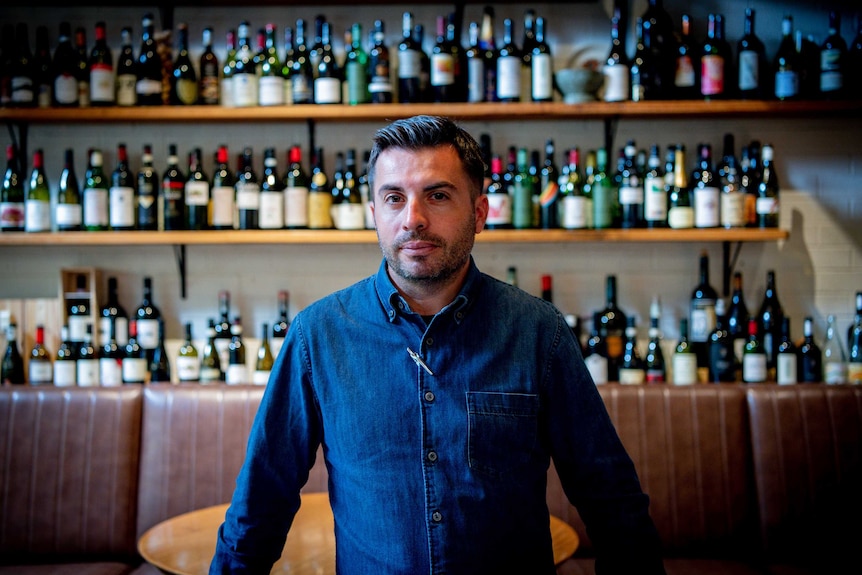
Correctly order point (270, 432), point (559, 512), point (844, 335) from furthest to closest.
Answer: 1. point (844, 335)
2. point (559, 512)
3. point (270, 432)

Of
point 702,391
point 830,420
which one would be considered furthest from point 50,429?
point 830,420

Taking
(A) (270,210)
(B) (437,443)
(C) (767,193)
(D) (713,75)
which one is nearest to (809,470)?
(C) (767,193)

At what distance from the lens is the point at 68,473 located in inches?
98.2

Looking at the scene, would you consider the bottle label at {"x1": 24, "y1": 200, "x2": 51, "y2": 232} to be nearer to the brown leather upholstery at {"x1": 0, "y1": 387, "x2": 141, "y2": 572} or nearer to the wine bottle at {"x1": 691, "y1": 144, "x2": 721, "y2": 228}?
the brown leather upholstery at {"x1": 0, "y1": 387, "x2": 141, "y2": 572}

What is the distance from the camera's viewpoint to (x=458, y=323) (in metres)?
1.19

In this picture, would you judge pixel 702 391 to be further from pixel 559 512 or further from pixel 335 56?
pixel 335 56

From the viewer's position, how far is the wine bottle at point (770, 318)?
10.2 feet

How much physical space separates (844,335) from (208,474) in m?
2.46

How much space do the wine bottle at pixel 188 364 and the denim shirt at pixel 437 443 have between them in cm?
198

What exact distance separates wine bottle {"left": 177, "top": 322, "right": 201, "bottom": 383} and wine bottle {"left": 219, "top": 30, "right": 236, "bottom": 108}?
2.93ft

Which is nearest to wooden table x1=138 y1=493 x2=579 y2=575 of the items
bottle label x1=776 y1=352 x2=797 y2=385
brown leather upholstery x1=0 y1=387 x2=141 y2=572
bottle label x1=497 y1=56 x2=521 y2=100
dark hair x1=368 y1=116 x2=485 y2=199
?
brown leather upholstery x1=0 y1=387 x2=141 y2=572

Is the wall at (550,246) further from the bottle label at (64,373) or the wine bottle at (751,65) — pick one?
the bottle label at (64,373)

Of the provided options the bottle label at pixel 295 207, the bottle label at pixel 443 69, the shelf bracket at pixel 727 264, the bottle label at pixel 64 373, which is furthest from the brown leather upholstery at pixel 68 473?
the shelf bracket at pixel 727 264

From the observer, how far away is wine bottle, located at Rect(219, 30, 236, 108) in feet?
10.0
